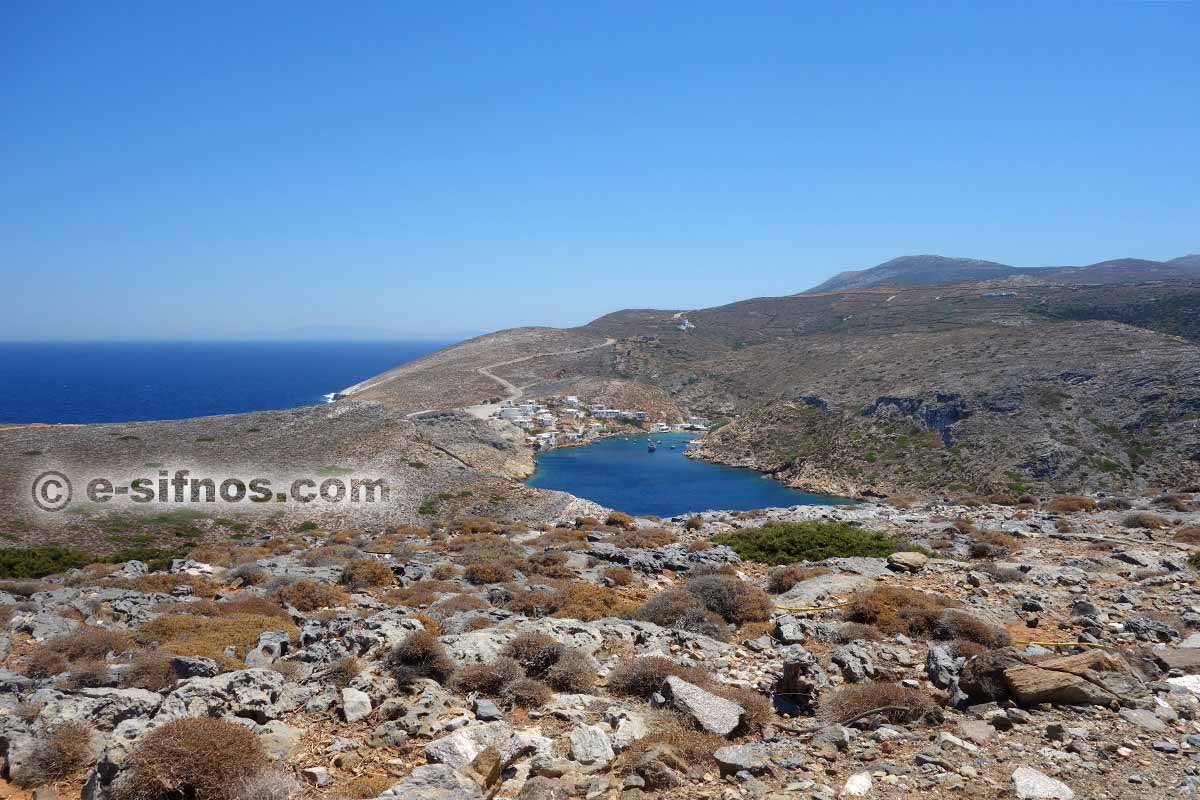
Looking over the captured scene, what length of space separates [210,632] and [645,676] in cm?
751

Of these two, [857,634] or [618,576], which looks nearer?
[857,634]

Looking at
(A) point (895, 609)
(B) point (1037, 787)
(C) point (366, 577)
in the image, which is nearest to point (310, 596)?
(C) point (366, 577)

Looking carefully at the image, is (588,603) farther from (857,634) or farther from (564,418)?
(564,418)

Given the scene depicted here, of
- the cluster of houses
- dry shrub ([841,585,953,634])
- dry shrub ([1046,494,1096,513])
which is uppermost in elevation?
dry shrub ([841,585,953,634])

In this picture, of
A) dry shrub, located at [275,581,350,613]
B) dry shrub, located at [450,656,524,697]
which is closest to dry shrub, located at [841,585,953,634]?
dry shrub, located at [450,656,524,697]

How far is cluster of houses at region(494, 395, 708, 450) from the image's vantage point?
274 ft

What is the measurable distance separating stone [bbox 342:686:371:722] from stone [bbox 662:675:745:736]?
372 centimetres

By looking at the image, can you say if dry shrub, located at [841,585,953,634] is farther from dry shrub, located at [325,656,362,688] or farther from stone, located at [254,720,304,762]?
stone, located at [254,720,304,762]

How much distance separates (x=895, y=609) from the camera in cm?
1152

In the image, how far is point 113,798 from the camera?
5508mm

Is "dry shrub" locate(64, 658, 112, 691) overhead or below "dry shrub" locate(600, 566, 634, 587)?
overhead

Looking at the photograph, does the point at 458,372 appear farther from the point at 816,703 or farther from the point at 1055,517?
the point at 816,703

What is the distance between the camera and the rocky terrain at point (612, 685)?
6062 millimetres

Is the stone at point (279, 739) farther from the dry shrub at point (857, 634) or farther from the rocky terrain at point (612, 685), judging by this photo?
the dry shrub at point (857, 634)
